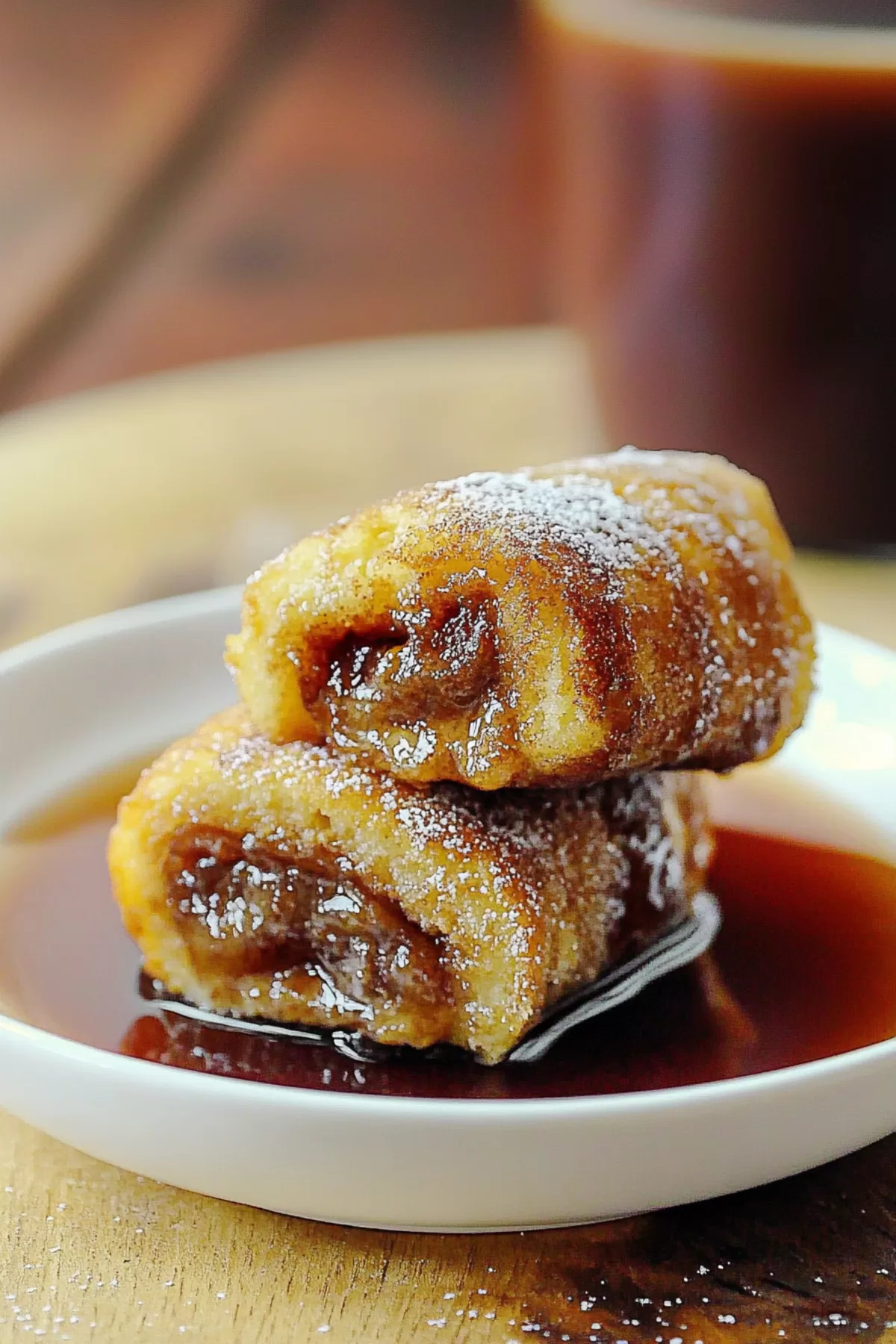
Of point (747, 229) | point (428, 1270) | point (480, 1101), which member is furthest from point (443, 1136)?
point (747, 229)

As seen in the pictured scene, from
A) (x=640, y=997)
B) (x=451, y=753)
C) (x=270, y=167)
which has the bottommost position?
(x=270, y=167)

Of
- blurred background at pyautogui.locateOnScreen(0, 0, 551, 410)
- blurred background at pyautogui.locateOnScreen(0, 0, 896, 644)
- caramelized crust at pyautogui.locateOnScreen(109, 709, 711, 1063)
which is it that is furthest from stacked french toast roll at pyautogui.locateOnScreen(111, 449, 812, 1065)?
blurred background at pyautogui.locateOnScreen(0, 0, 551, 410)

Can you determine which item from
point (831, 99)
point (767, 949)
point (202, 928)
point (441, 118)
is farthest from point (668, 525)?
point (441, 118)

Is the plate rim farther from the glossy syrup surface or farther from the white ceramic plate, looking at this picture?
the glossy syrup surface

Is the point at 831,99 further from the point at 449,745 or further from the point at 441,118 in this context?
the point at 441,118

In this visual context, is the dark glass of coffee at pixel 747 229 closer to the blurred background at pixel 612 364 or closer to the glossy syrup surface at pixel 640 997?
the blurred background at pixel 612 364

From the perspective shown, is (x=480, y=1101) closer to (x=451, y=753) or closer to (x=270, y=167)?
(x=451, y=753)

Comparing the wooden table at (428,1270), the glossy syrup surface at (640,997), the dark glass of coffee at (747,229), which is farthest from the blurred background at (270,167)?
the wooden table at (428,1270)

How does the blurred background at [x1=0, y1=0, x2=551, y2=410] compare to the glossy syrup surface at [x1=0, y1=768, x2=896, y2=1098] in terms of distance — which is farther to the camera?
the blurred background at [x1=0, y1=0, x2=551, y2=410]
